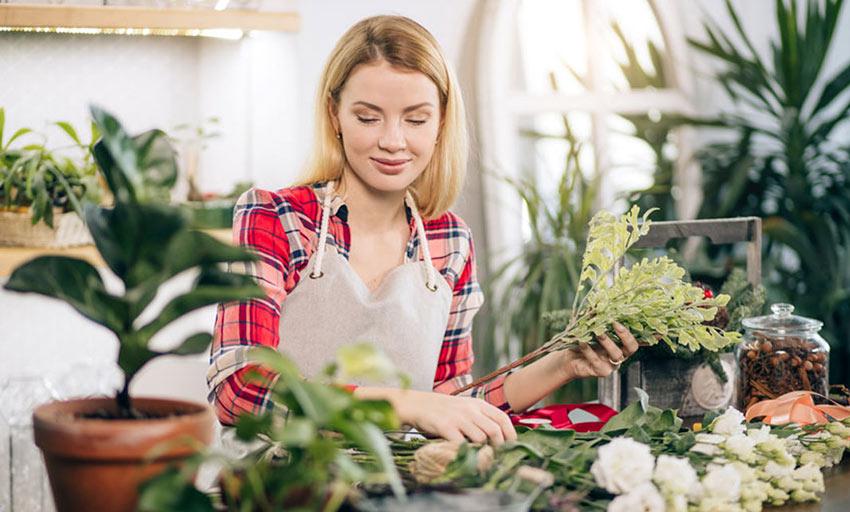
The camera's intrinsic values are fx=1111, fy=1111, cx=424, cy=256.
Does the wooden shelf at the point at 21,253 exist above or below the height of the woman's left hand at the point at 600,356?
above

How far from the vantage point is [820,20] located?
4.13 metres

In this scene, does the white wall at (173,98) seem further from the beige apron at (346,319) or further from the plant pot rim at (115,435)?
the plant pot rim at (115,435)

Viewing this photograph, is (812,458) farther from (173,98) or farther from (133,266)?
(173,98)

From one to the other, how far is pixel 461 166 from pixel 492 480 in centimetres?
105

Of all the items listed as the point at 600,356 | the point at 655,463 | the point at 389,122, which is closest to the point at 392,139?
the point at 389,122

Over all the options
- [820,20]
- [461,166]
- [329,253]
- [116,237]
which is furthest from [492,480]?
[820,20]

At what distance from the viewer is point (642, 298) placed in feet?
5.18

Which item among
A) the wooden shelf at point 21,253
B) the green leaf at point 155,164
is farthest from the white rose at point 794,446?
the wooden shelf at point 21,253

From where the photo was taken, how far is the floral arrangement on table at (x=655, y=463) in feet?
3.93

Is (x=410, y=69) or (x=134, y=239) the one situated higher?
(x=410, y=69)

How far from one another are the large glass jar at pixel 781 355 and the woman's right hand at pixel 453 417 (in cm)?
58

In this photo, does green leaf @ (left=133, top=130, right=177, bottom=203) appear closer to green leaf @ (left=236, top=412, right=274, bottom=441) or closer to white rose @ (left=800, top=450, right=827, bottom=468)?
green leaf @ (left=236, top=412, right=274, bottom=441)

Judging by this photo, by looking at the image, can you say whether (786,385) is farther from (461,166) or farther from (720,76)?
(720,76)

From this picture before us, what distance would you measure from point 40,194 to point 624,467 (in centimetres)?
184
